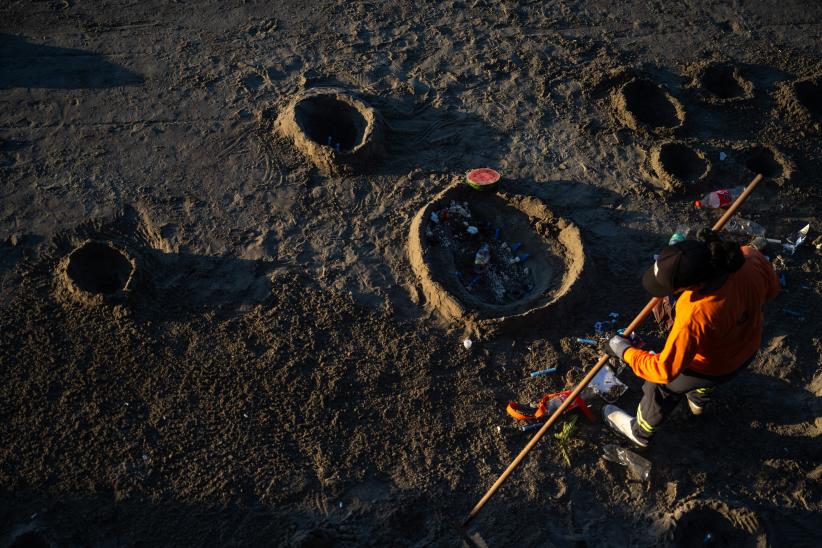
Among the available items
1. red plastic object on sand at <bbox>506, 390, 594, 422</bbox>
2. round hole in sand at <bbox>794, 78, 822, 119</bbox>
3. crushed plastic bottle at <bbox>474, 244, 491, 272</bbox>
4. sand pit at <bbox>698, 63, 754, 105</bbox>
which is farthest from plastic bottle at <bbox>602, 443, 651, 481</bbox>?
round hole in sand at <bbox>794, 78, 822, 119</bbox>

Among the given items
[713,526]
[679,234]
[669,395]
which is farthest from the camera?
[679,234]

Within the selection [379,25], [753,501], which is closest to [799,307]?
[753,501]

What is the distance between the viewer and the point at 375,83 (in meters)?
7.26

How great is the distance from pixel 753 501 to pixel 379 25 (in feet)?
21.5

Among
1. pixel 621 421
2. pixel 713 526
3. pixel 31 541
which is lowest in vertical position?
pixel 713 526

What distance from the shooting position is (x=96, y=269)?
5.88 metres

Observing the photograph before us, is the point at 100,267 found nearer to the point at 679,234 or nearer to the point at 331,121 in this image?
the point at 331,121

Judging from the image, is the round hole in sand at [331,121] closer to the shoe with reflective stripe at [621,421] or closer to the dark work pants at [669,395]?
the shoe with reflective stripe at [621,421]

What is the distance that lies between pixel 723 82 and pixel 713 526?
5.25 meters

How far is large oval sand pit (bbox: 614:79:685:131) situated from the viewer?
6.87 meters

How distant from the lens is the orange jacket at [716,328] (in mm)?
3814

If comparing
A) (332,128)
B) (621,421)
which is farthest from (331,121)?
(621,421)

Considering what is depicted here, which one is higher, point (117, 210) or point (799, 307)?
point (117, 210)

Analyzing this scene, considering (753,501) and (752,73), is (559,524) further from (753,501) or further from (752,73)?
(752,73)
